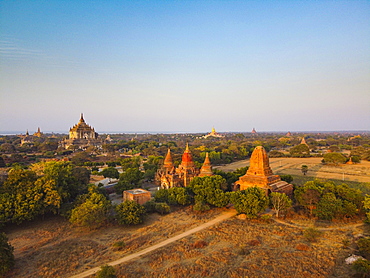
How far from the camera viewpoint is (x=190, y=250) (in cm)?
1967

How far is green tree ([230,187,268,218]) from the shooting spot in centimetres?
2575

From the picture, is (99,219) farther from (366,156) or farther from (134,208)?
(366,156)

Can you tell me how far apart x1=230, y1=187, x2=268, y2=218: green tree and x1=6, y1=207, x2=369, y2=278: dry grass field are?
46.2 inches

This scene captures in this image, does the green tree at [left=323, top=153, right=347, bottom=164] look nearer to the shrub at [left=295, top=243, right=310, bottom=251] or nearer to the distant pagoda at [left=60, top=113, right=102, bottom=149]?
the shrub at [left=295, top=243, right=310, bottom=251]

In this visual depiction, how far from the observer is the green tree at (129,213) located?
2433cm

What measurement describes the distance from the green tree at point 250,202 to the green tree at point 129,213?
10411mm

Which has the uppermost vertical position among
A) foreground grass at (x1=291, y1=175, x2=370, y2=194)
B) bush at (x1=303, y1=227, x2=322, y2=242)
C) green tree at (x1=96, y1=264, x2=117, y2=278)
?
green tree at (x1=96, y1=264, x2=117, y2=278)

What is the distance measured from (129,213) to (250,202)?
12.7 meters

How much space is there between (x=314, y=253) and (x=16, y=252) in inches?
933

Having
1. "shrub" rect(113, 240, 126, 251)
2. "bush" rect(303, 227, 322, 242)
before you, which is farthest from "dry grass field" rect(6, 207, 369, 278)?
"bush" rect(303, 227, 322, 242)

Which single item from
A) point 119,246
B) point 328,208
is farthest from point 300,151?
point 119,246

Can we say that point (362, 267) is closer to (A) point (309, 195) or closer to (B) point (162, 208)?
(A) point (309, 195)

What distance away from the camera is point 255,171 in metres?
33.6

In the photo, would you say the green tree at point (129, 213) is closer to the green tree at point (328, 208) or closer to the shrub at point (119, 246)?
the shrub at point (119, 246)
